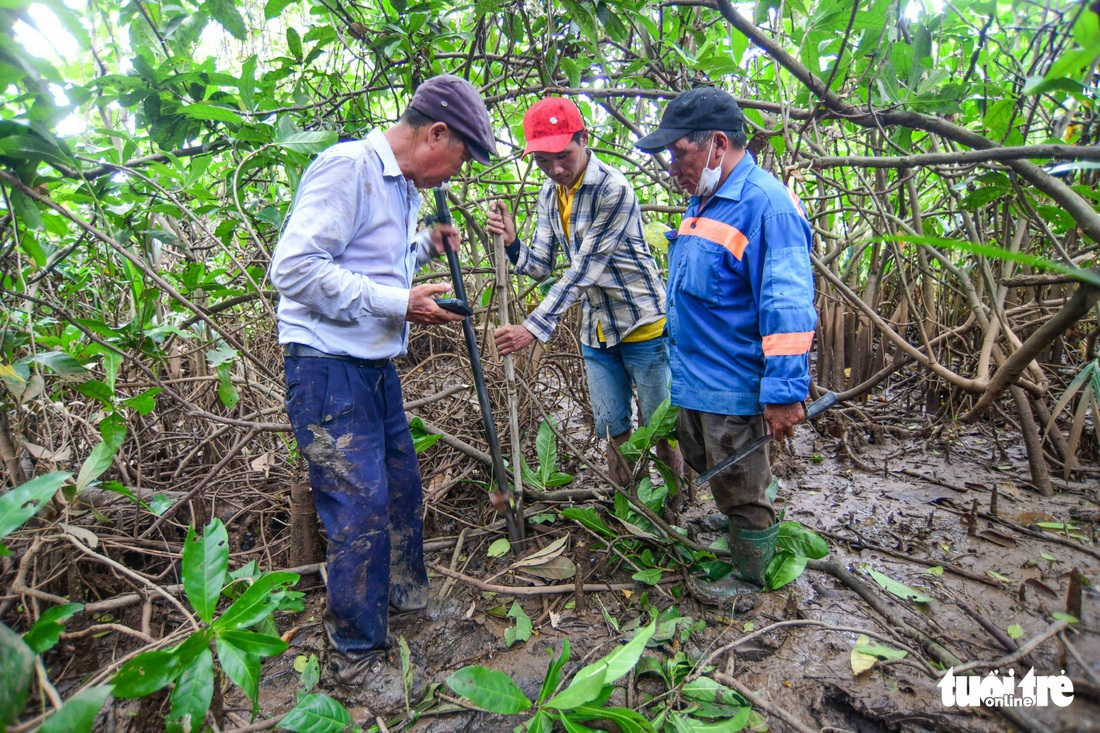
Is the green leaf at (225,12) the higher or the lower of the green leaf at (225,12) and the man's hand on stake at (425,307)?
the higher

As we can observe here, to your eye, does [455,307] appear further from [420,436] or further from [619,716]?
[619,716]

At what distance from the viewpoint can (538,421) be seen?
143 inches

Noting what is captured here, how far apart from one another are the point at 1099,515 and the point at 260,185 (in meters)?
4.79

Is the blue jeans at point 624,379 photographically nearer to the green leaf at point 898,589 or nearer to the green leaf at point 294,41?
the green leaf at point 898,589

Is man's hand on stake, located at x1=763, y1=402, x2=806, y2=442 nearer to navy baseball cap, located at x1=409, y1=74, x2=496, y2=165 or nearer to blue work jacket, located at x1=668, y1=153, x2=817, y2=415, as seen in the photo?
blue work jacket, located at x1=668, y1=153, x2=817, y2=415

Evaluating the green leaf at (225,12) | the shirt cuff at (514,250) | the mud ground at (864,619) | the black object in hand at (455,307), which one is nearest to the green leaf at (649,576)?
the mud ground at (864,619)

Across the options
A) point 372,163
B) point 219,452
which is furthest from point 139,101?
point 219,452

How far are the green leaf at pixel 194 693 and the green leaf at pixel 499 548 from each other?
4.50 ft

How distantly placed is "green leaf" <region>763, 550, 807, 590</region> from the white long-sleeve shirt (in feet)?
5.72

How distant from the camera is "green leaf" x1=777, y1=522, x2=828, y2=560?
2414 millimetres

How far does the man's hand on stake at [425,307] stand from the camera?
1961mm

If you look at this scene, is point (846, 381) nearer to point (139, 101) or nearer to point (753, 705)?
point (753, 705)

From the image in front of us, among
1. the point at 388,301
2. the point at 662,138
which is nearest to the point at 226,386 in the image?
the point at 388,301

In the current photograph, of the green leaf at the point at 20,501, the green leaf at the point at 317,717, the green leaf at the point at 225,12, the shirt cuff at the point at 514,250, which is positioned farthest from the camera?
the shirt cuff at the point at 514,250
